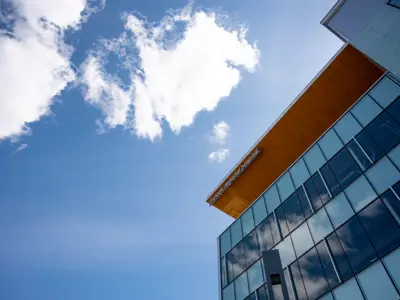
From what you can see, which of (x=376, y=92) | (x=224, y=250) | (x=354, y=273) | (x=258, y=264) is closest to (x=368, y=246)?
(x=354, y=273)

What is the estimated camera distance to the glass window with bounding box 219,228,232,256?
2586cm

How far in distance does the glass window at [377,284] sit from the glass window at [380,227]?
78 centimetres

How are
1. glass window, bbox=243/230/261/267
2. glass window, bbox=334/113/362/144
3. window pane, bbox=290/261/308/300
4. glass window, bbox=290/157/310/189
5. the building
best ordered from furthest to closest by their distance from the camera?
glass window, bbox=243/230/261/267, glass window, bbox=290/157/310/189, glass window, bbox=334/113/362/144, window pane, bbox=290/261/308/300, the building

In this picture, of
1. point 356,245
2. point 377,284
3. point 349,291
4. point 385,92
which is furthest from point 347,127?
point 349,291

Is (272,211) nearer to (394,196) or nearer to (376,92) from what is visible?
(394,196)

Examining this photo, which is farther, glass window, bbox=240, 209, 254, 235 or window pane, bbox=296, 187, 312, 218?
glass window, bbox=240, 209, 254, 235

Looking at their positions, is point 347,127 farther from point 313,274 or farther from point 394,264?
point 313,274

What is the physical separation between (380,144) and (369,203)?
3.64 meters

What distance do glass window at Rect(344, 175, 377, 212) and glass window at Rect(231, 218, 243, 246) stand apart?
10.9m

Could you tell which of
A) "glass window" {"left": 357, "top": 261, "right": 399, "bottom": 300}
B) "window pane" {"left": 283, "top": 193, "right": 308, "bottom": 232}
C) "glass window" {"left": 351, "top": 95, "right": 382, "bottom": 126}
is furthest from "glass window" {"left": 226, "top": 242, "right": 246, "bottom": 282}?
"glass window" {"left": 351, "top": 95, "right": 382, "bottom": 126}

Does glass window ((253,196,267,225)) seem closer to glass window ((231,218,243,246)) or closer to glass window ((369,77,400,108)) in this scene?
glass window ((231,218,243,246))

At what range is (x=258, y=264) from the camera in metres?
20.8

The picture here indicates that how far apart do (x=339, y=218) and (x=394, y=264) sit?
4.24 m

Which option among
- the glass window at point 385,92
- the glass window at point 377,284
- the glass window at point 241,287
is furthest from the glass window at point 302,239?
the glass window at point 385,92
